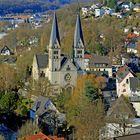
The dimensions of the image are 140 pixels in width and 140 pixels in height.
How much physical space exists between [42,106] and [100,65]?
13154 mm

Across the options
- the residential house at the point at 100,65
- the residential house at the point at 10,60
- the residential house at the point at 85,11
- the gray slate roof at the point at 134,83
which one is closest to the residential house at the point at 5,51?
the residential house at the point at 10,60

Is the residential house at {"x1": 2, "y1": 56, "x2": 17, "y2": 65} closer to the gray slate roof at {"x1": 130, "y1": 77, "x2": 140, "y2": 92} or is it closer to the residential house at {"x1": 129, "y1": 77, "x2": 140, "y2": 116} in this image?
the gray slate roof at {"x1": 130, "y1": 77, "x2": 140, "y2": 92}

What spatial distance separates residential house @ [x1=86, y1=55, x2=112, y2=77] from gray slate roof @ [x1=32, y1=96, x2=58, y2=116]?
11.6m

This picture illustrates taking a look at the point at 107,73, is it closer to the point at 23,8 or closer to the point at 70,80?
the point at 70,80

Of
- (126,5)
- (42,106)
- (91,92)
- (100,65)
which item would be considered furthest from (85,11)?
(42,106)

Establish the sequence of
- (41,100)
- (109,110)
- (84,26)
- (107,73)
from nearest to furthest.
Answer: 1. (109,110)
2. (41,100)
3. (107,73)
4. (84,26)

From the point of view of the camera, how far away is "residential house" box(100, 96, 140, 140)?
22.8m

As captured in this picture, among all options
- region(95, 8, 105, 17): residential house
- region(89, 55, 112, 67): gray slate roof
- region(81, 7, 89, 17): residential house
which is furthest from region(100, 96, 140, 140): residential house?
region(81, 7, 89, 17): residential house

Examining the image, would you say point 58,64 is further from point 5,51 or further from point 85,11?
point 85,11

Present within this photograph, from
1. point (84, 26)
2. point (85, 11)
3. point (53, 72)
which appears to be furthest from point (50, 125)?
point (85, 11)

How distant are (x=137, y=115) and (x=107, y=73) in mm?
12707

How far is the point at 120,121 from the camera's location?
2378 centimetres

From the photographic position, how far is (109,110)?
84.1 feet

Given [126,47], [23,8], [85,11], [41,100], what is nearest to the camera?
[41,100]
